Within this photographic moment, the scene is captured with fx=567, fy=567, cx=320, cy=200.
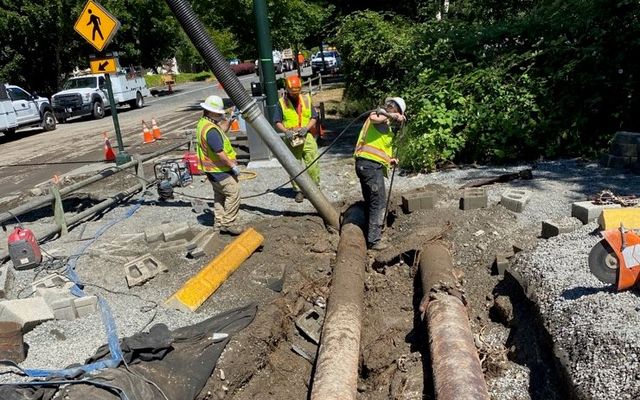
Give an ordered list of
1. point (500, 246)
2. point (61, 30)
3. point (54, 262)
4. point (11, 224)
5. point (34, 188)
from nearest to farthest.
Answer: point (500, 246), point (54, 262), point (11, 224), point (34, 188), point (61, 30)

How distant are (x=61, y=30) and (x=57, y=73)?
3.17 metres

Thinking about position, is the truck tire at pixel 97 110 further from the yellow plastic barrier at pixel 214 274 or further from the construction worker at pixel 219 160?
the yellow plastic barrier at pixel 214 274

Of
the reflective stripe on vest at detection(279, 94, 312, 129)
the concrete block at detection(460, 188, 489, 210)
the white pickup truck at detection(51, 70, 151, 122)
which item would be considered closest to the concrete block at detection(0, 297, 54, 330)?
the reflective stripe on vest at detection(279, 94, 312, 129)

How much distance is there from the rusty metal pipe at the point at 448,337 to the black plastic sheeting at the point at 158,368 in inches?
67.4

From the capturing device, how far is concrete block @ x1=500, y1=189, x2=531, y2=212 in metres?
7.05

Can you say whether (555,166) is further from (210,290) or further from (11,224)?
(11,224)

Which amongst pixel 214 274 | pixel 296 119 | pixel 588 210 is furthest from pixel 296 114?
pixel 588 210

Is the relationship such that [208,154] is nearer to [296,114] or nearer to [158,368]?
[296,114]

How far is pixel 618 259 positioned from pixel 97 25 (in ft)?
31.7

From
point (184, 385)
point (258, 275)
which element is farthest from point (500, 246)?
point (184, 385)

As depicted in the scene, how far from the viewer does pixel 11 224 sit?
29.8 feet

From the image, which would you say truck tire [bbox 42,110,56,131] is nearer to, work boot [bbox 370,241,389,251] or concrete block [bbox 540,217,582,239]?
work boot [bbox 370,241,389,251]

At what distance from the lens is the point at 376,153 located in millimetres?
6539

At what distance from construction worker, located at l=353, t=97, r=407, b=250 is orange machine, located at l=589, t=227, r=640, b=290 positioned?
2747 mm
